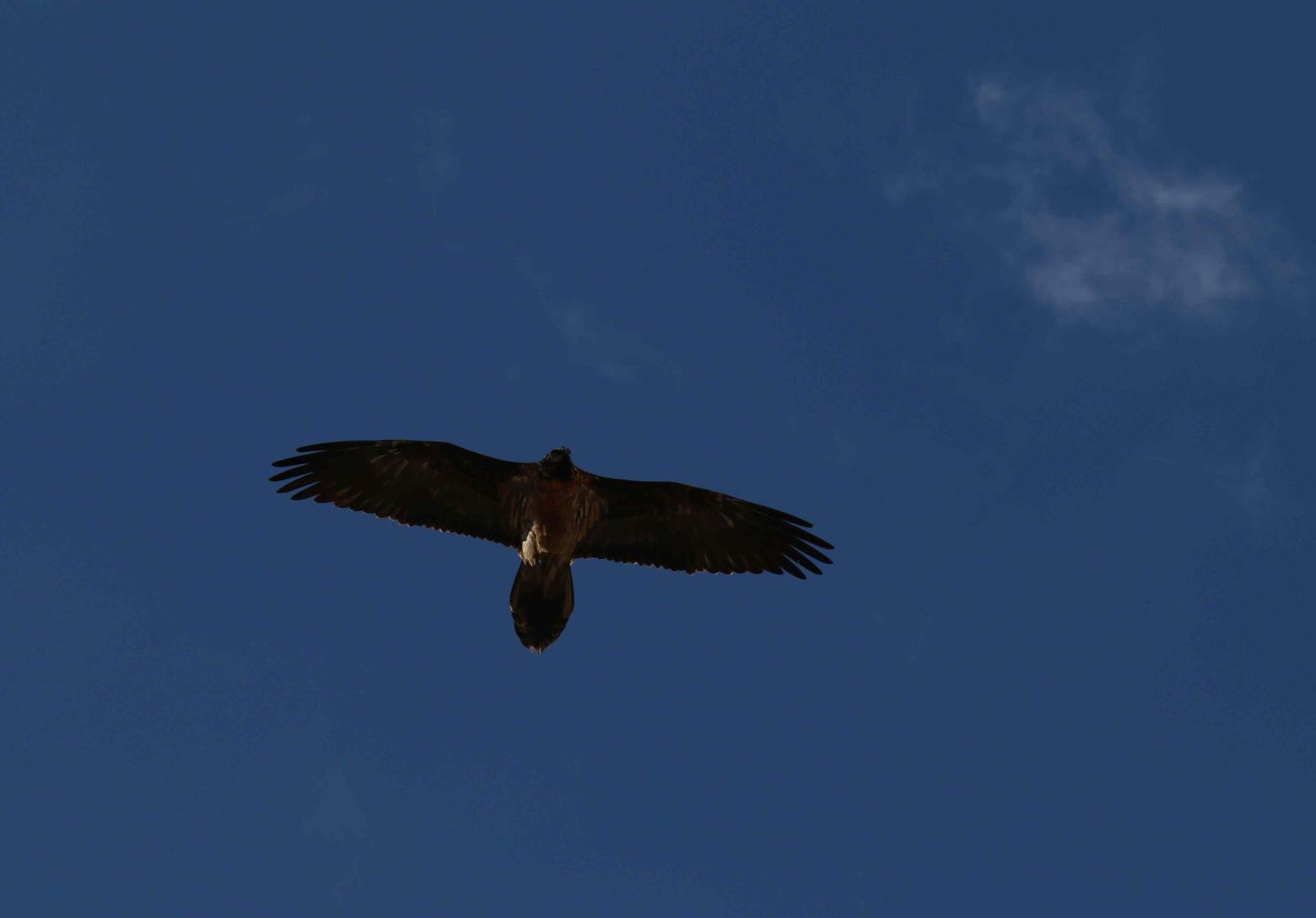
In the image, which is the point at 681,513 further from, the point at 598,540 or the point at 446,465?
the point at 446,465

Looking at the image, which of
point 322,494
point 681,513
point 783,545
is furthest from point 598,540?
point 322,494

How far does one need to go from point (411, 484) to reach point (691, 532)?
→ 402 centimetres

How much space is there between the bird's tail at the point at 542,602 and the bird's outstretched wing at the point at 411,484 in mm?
905

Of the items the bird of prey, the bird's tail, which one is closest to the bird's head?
the bird of prey

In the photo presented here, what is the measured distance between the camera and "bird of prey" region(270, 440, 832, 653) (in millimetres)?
18391

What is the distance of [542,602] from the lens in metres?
17.8

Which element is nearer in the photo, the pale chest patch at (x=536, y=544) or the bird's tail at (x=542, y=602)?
the bird's tail at (x=542, y=602)

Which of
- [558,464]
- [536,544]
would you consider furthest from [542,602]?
[558,464]

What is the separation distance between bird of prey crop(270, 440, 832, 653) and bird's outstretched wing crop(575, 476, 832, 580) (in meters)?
0.01

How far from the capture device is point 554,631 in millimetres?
17609

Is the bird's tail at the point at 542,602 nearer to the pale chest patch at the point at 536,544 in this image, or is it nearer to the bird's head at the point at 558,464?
the pale chest patch at the point at 536,544

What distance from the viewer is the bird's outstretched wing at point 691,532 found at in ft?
62.2

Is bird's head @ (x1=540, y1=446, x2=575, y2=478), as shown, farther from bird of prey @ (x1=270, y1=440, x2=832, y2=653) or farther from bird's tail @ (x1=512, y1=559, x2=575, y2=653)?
bird's tail @ (x1=512, y1=559, x2=575, y2=653)

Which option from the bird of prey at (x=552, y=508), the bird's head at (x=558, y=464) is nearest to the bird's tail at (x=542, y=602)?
the bird of prey at (x=552, y=508)
